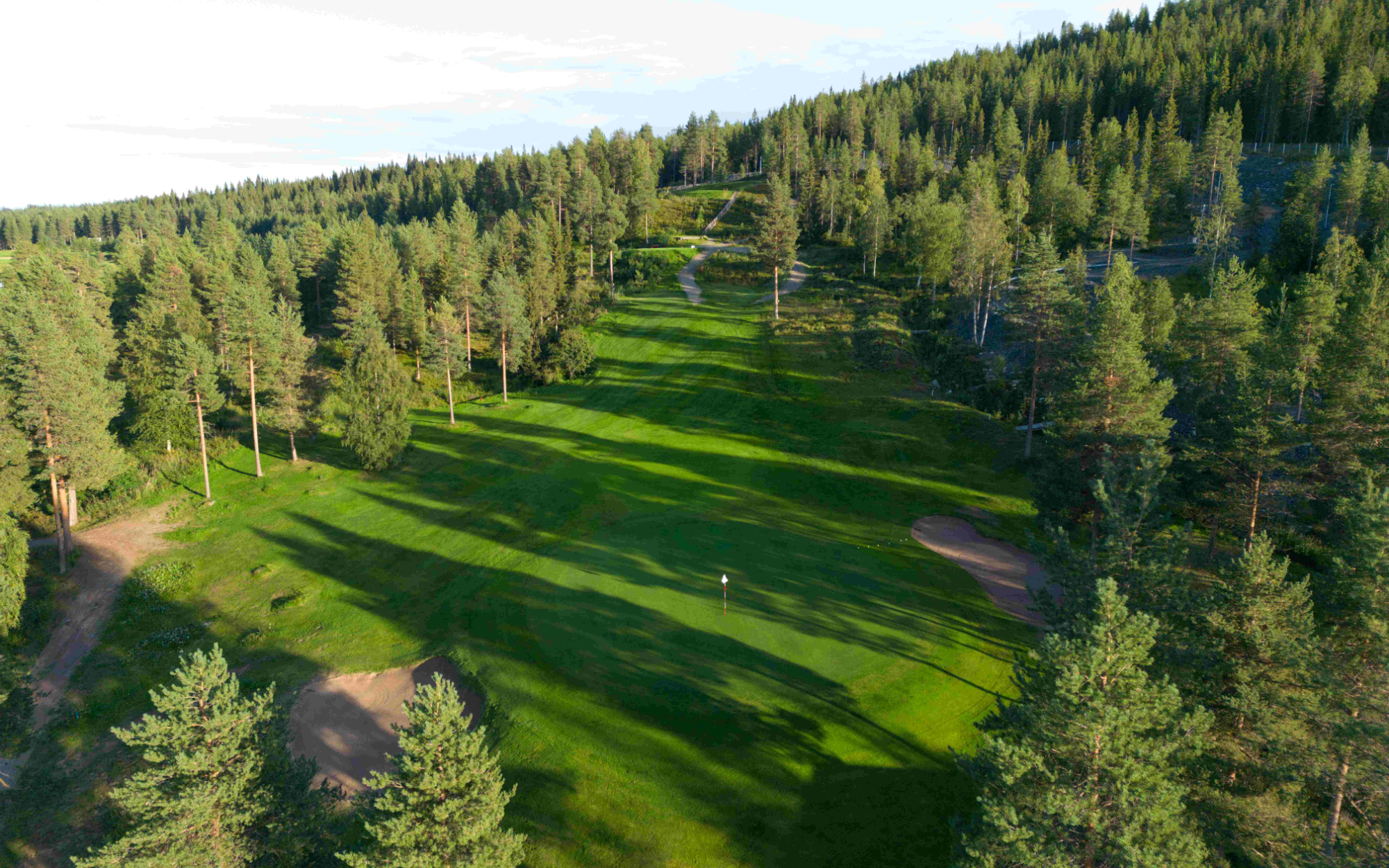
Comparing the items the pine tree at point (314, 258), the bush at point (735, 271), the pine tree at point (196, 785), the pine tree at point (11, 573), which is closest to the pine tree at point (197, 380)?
the pine tree at point (11, 573)

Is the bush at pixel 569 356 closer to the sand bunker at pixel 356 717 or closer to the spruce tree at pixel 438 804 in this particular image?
the sand bunker at pixel 356 717

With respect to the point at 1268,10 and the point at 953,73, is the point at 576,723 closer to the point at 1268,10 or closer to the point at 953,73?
the point at 953,73

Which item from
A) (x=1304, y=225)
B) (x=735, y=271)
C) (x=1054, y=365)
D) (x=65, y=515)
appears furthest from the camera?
(x=735, y=271)

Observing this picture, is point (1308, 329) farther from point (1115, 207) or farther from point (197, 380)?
point (197, 380)

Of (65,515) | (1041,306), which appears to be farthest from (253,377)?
(1041,306)

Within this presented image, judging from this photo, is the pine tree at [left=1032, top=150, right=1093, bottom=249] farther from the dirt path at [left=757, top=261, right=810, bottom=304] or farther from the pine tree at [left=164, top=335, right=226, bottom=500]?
the pine tree at [left=164, top=335, right=226, bottom=500]

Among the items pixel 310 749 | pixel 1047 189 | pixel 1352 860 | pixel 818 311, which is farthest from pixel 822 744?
pixel 1047 189
